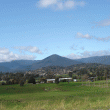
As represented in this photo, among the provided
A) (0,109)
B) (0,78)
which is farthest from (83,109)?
(0,78)

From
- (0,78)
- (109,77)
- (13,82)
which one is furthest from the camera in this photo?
(0,78)

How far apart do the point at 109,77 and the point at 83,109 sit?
15200 cm

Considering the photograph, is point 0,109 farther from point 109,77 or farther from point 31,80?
point 109,77

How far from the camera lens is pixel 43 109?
55.2ft

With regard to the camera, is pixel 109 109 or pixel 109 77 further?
pixel 109 77

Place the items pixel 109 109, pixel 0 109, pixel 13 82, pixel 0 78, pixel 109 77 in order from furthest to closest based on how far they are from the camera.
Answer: pixel 0 78
pixel 109 77
pixel 13 82
pixel 0 109
pixel 109 109

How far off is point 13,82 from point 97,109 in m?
113

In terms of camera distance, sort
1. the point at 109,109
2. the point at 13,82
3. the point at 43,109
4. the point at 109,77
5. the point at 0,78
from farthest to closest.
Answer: the point at 0,78, the point at 109,77, the point at 13,82, the point at 43,109, the point at 109,109

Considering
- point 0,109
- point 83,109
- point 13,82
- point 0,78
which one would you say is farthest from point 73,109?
point 0,78

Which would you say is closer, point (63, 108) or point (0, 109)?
point (63, 108)

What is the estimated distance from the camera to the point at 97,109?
618 inches

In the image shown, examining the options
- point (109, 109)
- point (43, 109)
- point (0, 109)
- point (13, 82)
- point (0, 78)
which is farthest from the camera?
point (0, 78)

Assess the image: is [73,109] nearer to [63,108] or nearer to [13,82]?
[63,108]

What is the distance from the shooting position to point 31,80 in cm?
12631
